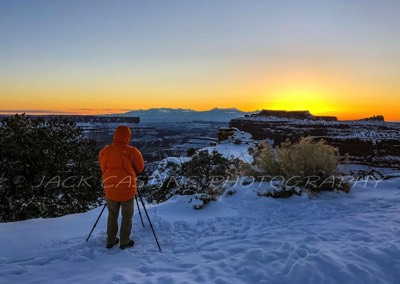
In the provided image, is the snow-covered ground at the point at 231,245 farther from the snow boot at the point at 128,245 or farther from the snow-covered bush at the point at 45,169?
the snow-covered bush at the point at 45,169

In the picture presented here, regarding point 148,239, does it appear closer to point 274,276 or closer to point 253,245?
point 253,245

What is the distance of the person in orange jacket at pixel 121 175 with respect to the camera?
579cm

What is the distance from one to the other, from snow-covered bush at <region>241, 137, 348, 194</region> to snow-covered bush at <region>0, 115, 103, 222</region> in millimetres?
4707

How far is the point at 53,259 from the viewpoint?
5.48 metres

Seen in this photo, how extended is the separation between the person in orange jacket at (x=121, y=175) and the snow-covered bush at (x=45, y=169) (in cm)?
403

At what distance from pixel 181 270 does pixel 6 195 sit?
20.9ft

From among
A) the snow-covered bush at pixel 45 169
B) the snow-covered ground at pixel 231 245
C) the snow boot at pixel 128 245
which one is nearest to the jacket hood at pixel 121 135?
the snow boot at pixel 128 245

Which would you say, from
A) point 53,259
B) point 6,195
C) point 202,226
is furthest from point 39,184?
point 202,226

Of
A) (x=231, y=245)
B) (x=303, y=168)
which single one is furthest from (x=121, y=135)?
(x=303, y=168)

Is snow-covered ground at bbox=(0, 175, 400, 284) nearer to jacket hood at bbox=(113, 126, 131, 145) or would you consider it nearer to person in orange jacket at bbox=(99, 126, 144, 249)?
person in orange jacket at bbox=(99, 126, 144, 249)

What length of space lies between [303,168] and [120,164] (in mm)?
4858

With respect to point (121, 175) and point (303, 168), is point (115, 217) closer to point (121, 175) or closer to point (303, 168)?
point (121, 175)

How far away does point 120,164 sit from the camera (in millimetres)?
5777

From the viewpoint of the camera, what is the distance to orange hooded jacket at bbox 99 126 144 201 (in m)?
5.79
